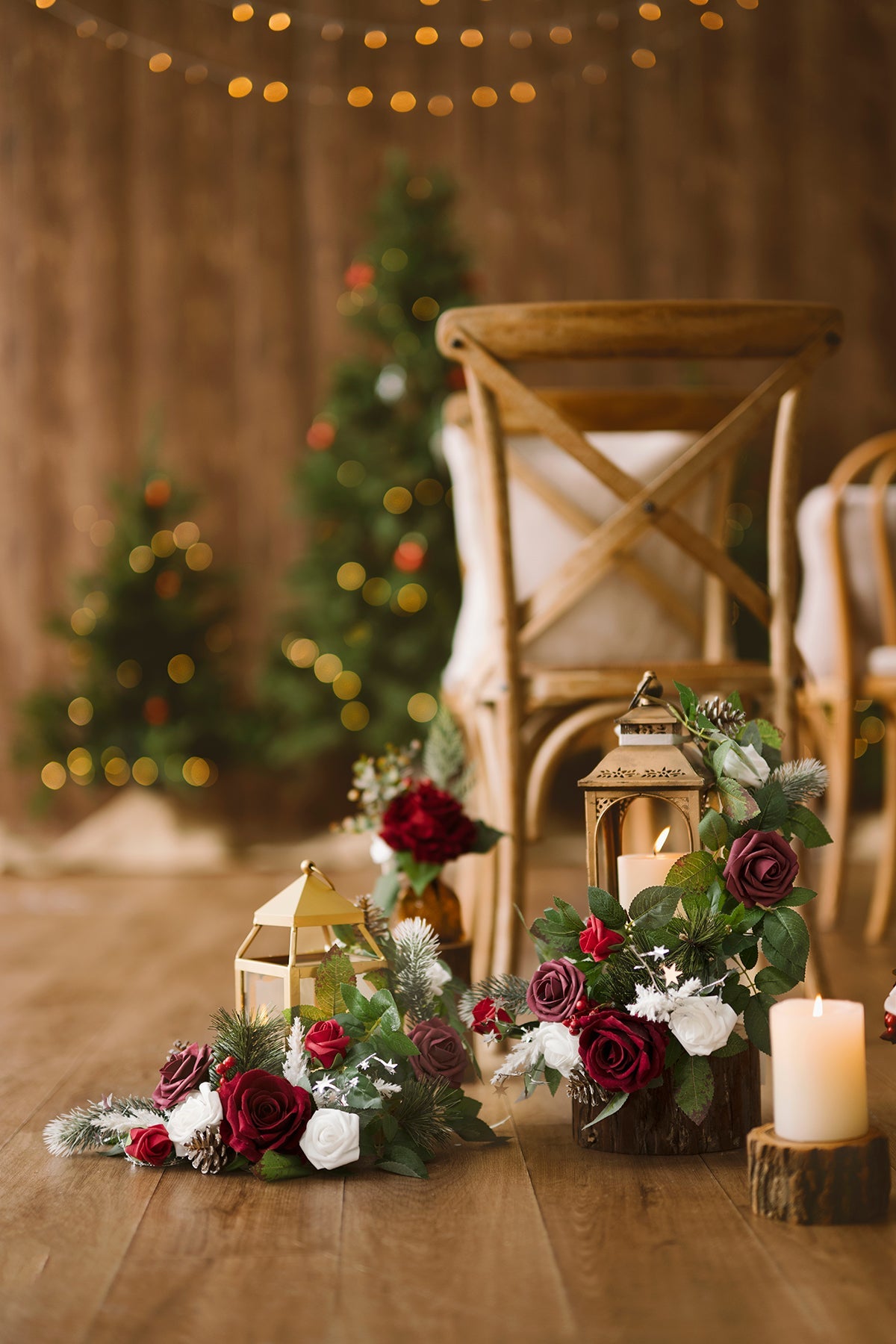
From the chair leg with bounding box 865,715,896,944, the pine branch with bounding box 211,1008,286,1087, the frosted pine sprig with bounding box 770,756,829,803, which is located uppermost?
the frosted pine sprig with bounding box 770,756,829,803

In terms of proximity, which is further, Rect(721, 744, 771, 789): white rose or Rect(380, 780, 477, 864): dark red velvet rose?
Rect(380, 780, 477, 864): dark red velvet rose

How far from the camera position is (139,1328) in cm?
84

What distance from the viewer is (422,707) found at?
3699mm

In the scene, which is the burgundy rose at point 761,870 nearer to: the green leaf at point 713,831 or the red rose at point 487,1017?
the green leaf at point 713,831

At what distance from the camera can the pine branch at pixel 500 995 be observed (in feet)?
4.17

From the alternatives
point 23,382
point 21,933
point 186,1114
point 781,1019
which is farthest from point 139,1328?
point 23,382

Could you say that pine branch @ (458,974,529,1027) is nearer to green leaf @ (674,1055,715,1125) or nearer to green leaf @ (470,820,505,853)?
green leaf @ (674,1055,715,1125)

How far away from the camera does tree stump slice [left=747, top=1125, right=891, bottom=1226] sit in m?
0.99

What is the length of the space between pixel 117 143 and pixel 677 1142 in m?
3.87

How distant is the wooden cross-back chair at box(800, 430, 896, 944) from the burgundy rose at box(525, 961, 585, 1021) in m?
1.15

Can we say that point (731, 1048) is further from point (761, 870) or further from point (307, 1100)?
point (307, 1100)

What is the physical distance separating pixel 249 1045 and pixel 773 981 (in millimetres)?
481

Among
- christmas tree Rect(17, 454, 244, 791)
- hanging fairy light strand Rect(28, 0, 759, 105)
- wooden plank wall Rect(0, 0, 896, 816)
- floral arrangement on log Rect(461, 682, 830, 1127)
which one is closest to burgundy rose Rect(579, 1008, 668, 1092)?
floral arrangement on log Rect(461, 682, 830, 1127)

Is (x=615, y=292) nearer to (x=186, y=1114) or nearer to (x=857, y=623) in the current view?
(x=857, y=623)
